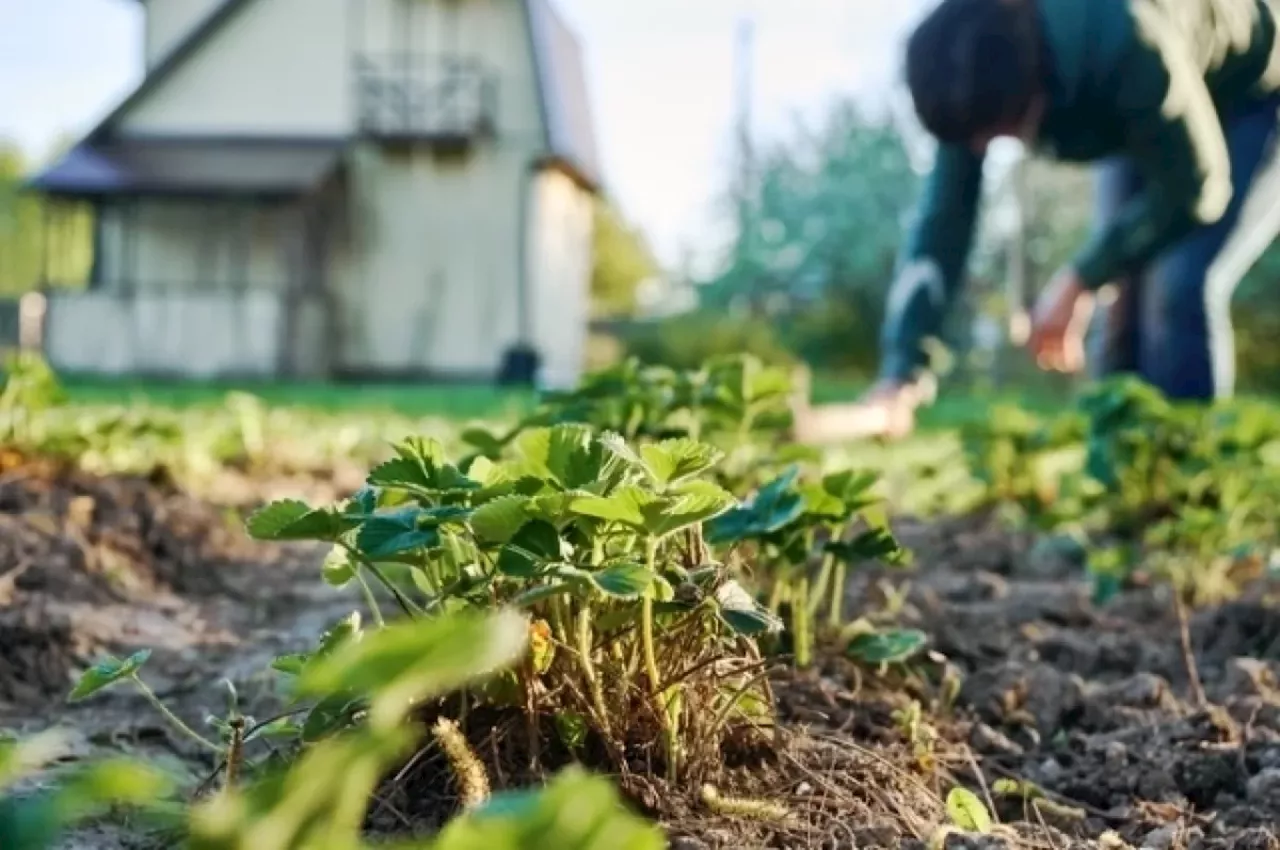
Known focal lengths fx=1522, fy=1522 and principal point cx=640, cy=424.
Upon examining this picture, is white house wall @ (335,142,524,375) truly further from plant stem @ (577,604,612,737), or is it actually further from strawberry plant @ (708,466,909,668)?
plant stem @ (577,604,612,737)

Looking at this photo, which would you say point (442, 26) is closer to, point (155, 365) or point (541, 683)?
point (155, 365)

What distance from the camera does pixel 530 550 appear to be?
3.67ft

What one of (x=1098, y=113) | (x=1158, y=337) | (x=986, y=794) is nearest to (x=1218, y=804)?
(x=986, y=794)

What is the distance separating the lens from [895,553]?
159cm

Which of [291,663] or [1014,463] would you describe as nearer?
[291,663]

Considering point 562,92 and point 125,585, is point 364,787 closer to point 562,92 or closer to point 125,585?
point 125,585

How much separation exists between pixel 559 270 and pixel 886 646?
17220 mm

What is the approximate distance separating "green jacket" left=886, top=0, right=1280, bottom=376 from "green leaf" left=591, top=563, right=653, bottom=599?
8.14 ft

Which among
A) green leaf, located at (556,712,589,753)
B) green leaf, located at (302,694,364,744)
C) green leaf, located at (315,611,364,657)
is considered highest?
green leaf, located at (315,611,364,657)

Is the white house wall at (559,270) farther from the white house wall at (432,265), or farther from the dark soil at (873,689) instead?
the dark soil at (873,689)

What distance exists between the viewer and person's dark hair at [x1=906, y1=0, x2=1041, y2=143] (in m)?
3.18

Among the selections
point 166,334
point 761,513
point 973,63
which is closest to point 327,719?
point 761,513

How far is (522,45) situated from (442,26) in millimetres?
950

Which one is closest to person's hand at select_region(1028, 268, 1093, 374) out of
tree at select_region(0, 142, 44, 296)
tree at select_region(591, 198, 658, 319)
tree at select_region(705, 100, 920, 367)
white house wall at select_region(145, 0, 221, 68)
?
white house wall at select_region(145, 0, 221, 68)
